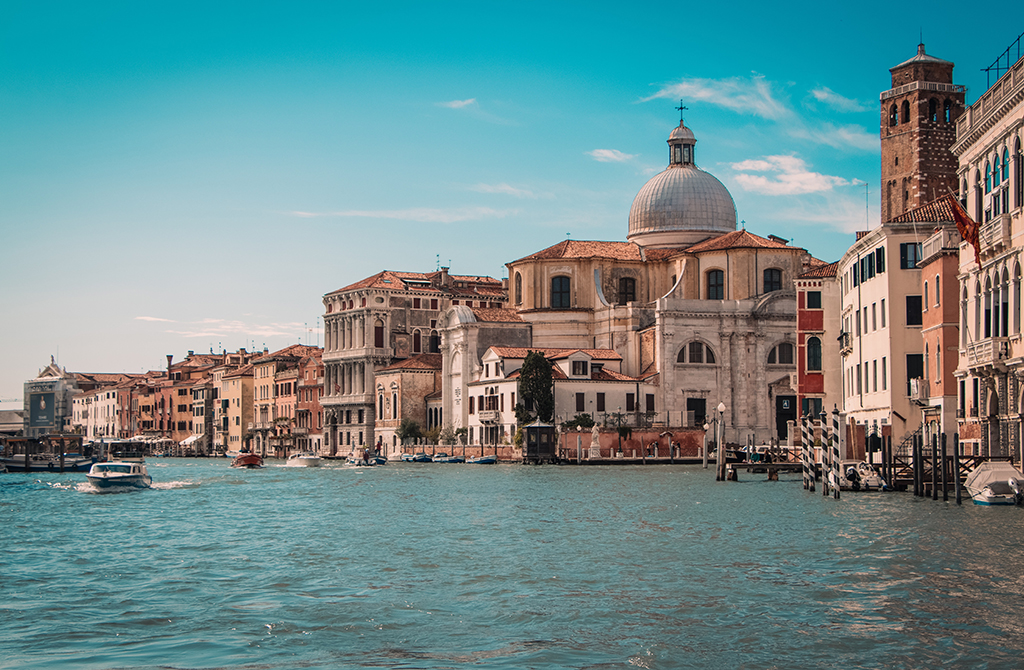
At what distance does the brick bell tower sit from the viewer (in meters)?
49.9

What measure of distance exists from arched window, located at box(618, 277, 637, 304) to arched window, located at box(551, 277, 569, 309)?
289 cm

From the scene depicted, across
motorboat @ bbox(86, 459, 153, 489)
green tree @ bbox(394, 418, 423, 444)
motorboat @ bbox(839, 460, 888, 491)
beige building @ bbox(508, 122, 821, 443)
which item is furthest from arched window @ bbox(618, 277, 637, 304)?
motorboat @ bbox(839, 460, 888, 491)

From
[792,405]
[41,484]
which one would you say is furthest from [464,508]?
[792,405]

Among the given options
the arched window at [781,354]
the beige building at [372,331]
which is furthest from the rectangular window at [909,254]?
the beige building at [372,331]

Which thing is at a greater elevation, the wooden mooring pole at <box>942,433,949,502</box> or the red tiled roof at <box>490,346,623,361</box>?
the red tiled roof at <box>490,346,623,361</box>

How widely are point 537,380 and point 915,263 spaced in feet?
91.0

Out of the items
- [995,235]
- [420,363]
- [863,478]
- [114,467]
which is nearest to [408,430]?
[420,363]

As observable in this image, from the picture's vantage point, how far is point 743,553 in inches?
671

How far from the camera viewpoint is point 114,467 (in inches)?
1406

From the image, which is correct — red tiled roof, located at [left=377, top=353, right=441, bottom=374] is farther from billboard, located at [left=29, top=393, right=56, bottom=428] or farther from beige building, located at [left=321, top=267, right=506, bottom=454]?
billboard, located at [left=29, top=393, right=56, bottom=428]

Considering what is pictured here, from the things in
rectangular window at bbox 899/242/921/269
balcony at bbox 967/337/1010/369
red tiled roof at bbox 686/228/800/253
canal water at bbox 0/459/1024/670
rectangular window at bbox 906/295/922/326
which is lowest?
canal water at bbox 0/459/1024/670

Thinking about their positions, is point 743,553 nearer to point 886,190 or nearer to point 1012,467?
point 1012,467

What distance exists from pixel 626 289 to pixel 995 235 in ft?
147

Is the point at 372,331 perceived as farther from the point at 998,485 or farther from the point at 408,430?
the point at 998,485
